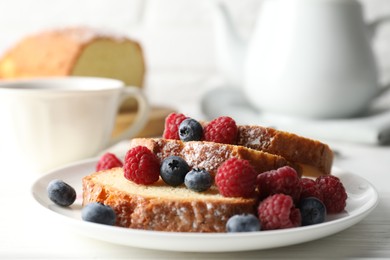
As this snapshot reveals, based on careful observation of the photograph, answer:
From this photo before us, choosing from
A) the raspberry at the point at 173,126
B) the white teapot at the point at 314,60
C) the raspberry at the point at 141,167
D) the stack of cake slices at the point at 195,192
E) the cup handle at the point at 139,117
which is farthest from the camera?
the white teapot at the point at 314,60

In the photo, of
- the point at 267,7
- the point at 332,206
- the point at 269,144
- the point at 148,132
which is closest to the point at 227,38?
the point at 267,7

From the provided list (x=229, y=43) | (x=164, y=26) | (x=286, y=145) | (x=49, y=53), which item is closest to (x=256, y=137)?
(x=286, y=145)

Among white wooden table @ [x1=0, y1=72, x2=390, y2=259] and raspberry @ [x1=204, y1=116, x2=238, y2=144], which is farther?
raspberry @ [x1=204, y1=116, x2=238, y2=144]

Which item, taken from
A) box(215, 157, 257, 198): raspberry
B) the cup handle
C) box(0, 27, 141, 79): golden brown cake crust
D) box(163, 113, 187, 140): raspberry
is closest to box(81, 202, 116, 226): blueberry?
box(215, 157, 257, 198): raspberry

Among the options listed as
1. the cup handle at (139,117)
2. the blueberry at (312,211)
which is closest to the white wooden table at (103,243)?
the blueberry at (312,211)

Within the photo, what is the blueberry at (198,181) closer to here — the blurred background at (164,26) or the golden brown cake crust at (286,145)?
the golden brown cake crust at (286,145)

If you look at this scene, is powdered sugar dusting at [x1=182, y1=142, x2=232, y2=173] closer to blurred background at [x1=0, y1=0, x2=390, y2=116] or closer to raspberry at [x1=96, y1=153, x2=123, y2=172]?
raspberry at [x1=96, y1=153, x2=123, y2=172]

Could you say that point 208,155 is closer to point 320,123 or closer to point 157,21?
point 320,123
